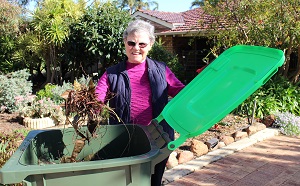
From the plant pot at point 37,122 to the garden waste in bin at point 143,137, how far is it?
15.7 feet


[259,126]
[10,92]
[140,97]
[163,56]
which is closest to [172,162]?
[140,97]

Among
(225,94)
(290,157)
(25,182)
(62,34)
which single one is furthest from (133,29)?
(62,34)

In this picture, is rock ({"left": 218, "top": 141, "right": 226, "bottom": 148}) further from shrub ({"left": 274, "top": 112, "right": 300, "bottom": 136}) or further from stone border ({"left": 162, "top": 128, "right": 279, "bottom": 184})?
shrub ({"left": 274, "top": 112, "right": 300, "bottom": 136})

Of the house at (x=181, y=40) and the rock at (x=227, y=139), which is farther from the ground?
the house at (x=181, y=40)

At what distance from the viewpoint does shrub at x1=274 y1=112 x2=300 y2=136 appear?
6023 millimetres

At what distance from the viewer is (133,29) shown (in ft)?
6.96

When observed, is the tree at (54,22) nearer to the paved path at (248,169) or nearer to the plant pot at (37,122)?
the plant pot at (37,122)

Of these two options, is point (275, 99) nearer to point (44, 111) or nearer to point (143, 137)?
point (44, 111)

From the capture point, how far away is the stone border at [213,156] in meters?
3.88

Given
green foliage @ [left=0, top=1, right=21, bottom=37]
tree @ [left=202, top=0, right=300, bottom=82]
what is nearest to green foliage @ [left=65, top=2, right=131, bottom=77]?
green foliage @ [left=0, top=1, right=21, bottom=37]

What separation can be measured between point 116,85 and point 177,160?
2316 mm

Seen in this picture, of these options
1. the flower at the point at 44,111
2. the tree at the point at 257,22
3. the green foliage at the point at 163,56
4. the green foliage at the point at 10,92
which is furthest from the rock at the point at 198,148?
the green foliage at the point at 163,56

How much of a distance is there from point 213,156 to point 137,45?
2.93m

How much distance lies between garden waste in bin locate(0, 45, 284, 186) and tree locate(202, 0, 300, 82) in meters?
5.83
